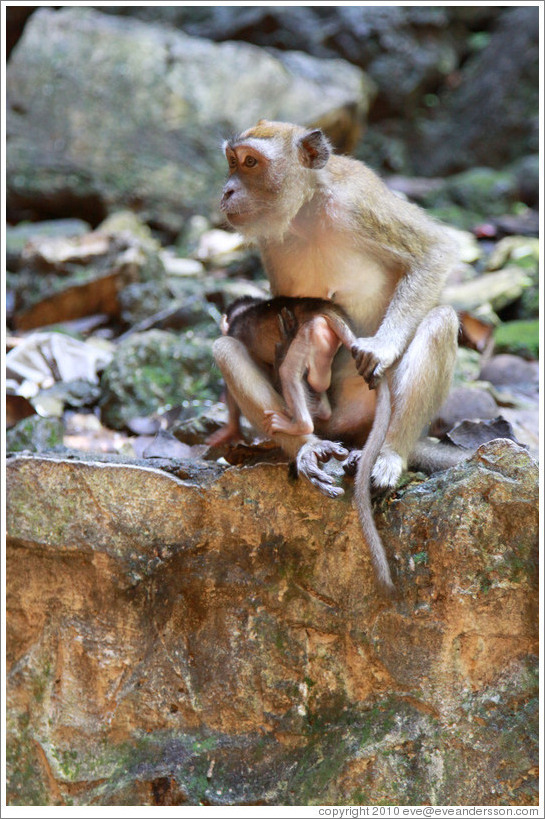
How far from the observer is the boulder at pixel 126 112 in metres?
10.8

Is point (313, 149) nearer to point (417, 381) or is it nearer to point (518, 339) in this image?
point (417, 381)

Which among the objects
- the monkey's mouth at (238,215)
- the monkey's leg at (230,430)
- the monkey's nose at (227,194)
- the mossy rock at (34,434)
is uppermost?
the monkey's nose at (227,194)

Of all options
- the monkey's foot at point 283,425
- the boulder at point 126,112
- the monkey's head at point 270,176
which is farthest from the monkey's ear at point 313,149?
the boulder at point 126,112

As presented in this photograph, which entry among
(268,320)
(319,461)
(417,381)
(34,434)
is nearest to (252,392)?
(268,320)

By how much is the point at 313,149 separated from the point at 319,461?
1.50 meters

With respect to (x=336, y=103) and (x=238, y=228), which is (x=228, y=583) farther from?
(x=336, y=103)

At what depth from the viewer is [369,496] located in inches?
131

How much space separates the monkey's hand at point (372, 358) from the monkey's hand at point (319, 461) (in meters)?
0.34

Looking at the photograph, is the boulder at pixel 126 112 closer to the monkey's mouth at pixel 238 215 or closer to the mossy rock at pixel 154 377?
the mossy rock at pixel 154 377

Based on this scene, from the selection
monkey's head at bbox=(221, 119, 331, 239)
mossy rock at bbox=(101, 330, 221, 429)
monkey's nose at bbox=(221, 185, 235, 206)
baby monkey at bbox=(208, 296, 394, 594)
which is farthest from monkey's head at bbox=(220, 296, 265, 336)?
mossy rock at bbox=(101, 330, 221, 429)

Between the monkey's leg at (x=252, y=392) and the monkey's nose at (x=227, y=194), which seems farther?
the monkey's nose at (x=227, y=194)

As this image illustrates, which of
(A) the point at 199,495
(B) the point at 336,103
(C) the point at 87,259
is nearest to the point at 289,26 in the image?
(B) the point at 336,103

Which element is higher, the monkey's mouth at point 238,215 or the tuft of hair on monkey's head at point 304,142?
the tuft of hair on monkey's head at point 304,142

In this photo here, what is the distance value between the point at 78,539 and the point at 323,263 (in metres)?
1.75
